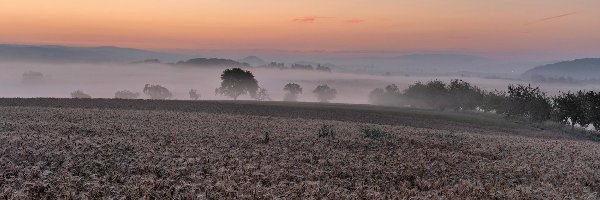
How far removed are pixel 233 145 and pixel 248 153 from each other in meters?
3.43

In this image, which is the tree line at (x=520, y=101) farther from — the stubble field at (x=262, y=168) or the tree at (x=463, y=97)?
the stubble field at (x=262, y=168)

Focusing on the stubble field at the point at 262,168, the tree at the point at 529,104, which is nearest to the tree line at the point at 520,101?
the tree at the point at 529,104

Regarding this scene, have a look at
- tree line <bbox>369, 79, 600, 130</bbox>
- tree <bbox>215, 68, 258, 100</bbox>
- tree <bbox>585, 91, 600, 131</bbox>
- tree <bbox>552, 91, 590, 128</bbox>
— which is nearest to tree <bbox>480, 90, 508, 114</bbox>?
tree line <bbox>369, 79, 600, 130</bbox>

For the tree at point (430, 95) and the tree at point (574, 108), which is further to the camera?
the tree at point (430, 95)

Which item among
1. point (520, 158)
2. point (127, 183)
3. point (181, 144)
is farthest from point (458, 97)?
point (127, 183)

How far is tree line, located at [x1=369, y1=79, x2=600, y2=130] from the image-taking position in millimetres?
76562

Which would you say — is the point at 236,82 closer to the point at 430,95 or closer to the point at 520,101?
the point at 430,95

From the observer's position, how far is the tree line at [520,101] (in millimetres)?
76562

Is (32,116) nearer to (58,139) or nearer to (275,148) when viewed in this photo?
(58,139)

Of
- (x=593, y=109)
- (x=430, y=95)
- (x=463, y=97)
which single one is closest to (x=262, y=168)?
(x=593, y=109)

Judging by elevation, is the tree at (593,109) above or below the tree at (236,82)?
below

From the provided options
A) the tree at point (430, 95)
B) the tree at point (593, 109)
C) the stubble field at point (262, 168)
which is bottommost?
the stubble field at point (262, 168)

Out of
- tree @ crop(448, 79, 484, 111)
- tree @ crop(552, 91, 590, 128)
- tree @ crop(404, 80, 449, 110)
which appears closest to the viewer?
tree @ crop(552, 91, 590, 128)

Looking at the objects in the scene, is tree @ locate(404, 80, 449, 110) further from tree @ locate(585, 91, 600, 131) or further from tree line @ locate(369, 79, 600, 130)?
tree @ locate(585, 91, 600, 131)
